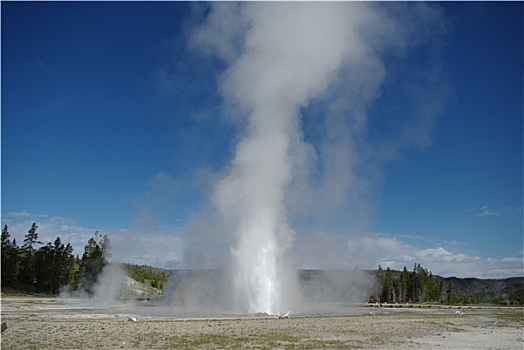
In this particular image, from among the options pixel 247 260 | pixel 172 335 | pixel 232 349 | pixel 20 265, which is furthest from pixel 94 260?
pixel 232 349

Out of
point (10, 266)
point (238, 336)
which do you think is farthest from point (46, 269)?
point (238, 336)

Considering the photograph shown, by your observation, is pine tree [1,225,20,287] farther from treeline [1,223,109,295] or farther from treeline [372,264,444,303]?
treeline [372,264,444,303]

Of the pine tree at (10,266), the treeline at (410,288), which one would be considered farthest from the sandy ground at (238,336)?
the treeline at (410,288)

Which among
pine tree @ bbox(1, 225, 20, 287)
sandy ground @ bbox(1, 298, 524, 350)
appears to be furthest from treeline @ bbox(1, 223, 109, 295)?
sandy ground @ bbox(1, 298, 524, 350)

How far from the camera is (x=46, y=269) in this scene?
7538 centimetres

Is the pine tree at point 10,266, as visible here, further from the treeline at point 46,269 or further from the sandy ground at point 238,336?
→ the sandy ground at point 238,336

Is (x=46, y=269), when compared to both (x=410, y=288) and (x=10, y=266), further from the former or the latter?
(x=410, y=288)

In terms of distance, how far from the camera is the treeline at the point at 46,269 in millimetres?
70562

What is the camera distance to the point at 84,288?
242 feet

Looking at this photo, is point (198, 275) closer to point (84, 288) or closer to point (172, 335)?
point (84, 288)

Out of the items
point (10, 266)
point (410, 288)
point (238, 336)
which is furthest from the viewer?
point (410, 288)

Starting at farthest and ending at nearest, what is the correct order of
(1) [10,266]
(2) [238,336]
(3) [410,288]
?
(3) [410,288] < (1) [10,266] < (2) [238,336]

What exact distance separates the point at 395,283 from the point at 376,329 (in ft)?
270

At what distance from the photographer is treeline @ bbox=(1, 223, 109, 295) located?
7056cm
